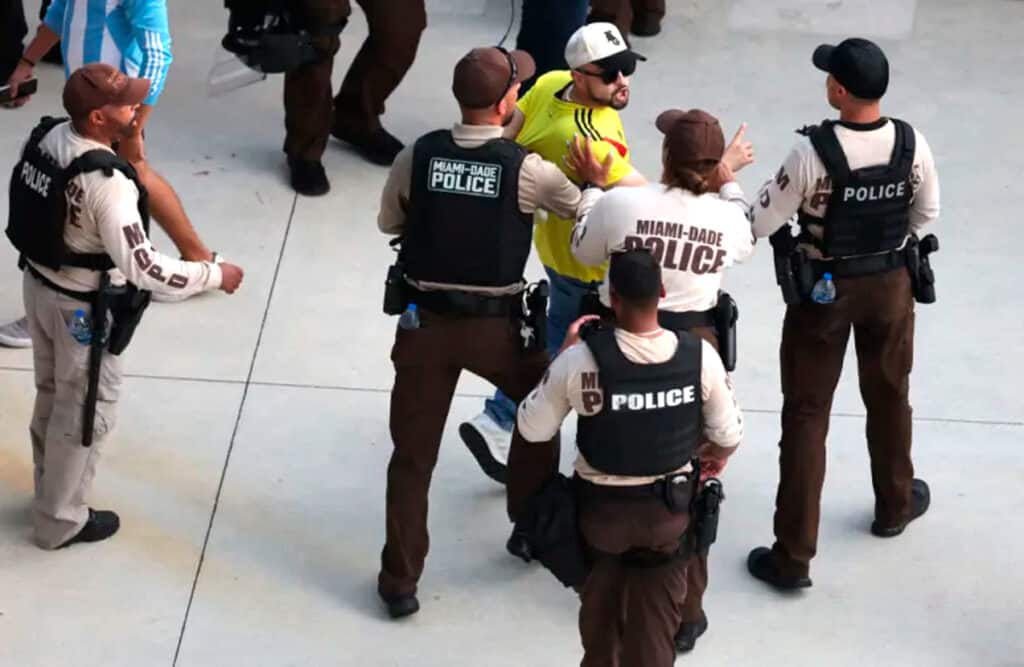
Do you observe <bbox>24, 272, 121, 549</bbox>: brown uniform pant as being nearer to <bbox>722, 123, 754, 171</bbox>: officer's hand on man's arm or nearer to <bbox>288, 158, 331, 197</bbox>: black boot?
<bbox>722, 123, 754, 171</bbox>: officer's hand on man's arm

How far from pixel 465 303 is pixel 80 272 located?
1.29m

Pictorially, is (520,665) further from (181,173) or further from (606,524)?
(181,173)

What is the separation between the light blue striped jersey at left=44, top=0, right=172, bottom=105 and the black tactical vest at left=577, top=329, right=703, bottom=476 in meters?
2.91

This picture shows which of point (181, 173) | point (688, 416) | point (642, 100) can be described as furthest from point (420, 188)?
point (642, 100)

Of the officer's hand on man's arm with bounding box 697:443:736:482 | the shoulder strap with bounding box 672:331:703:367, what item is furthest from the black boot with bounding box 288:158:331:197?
the shoulder strap with bounding box 672:331:703:367

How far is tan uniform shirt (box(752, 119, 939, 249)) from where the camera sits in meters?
5.33

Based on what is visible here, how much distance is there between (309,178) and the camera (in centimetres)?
832

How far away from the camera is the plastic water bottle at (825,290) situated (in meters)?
5.48

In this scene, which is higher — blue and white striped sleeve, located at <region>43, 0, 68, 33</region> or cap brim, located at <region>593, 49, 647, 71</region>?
cap brim, located at <region>593, 49, 647, 71</region>

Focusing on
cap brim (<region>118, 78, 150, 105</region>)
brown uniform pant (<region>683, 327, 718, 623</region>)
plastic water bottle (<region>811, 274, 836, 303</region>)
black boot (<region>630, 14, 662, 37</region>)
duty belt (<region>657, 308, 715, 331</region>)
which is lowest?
black boot (<region>630, 14, 662, 37</region>)

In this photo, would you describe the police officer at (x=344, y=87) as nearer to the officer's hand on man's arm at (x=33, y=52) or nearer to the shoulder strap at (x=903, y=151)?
the officer's hand on man's arm at (x=33, y=52)

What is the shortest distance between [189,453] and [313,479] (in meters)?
0.52

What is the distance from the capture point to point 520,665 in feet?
18.1

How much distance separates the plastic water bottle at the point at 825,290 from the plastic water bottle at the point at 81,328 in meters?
2.42
